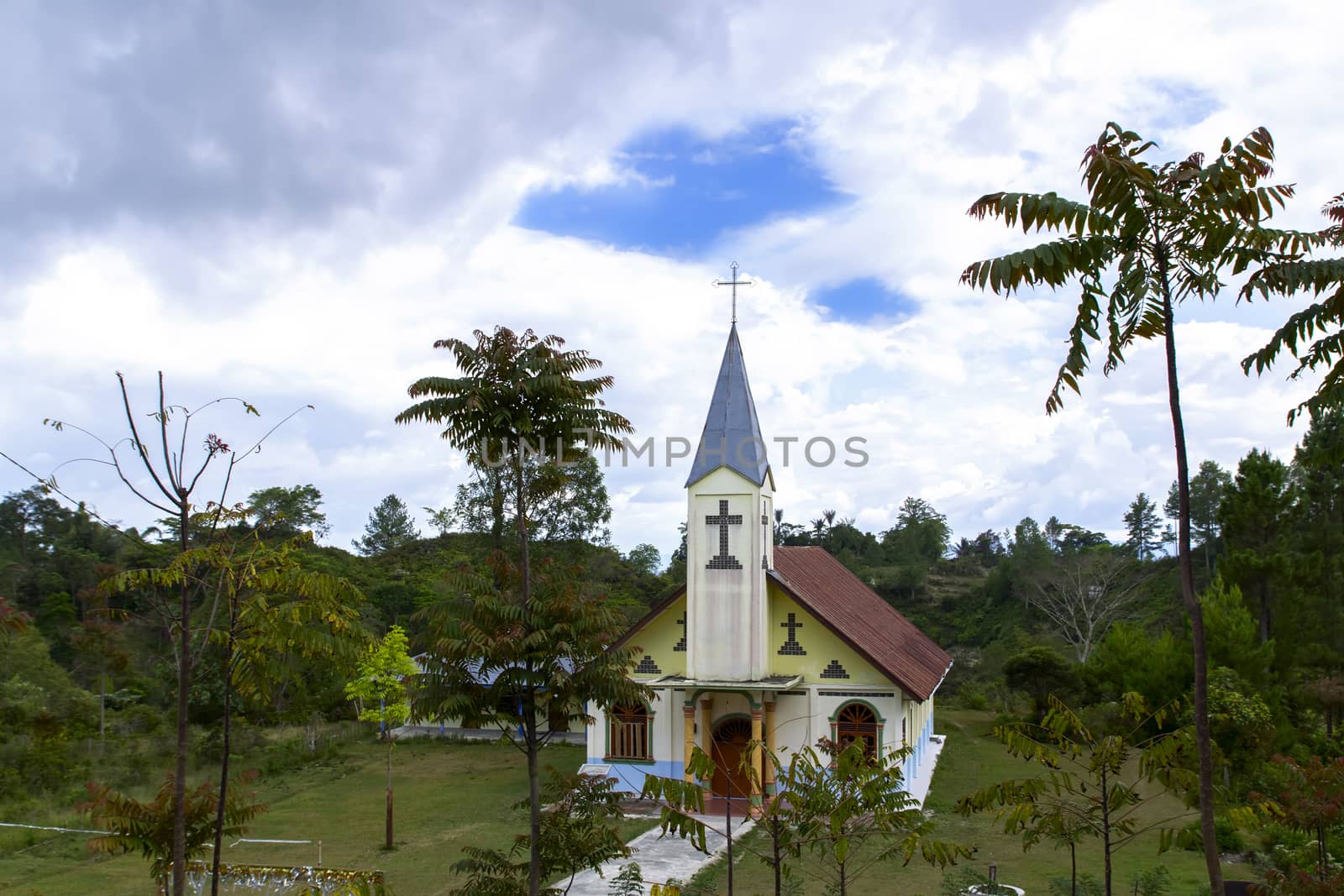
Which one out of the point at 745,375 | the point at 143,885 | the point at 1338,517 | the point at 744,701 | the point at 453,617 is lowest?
the point at 143,885

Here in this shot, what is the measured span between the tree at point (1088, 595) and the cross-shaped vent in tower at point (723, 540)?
27065mm

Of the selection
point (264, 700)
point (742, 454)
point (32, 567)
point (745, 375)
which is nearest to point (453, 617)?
point (264, 700)

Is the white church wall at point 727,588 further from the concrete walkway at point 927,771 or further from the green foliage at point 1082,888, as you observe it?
the green foliage at point 1082,888

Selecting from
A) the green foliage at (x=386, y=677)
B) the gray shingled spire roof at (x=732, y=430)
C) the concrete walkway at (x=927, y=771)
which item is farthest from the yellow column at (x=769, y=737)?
the green foliage at (x=386, y=677)

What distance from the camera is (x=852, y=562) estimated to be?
7250cm

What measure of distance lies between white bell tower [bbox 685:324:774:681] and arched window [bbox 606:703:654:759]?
A: 2.40 m

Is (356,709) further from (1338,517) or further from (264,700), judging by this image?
(1338,517)

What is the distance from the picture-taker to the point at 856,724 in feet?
71.3

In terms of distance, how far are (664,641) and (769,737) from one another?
3165mm

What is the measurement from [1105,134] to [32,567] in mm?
49742

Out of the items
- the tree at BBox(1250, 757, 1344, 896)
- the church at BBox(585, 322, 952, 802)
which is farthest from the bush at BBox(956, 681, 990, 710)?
the tree at BBox(1250, 757, 1344, 896)

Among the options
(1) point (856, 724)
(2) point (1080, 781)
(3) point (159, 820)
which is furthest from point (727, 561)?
(3) point (159, 820)

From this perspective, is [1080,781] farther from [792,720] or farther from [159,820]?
[792,720]

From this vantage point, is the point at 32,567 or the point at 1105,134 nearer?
the point at 1105,134
